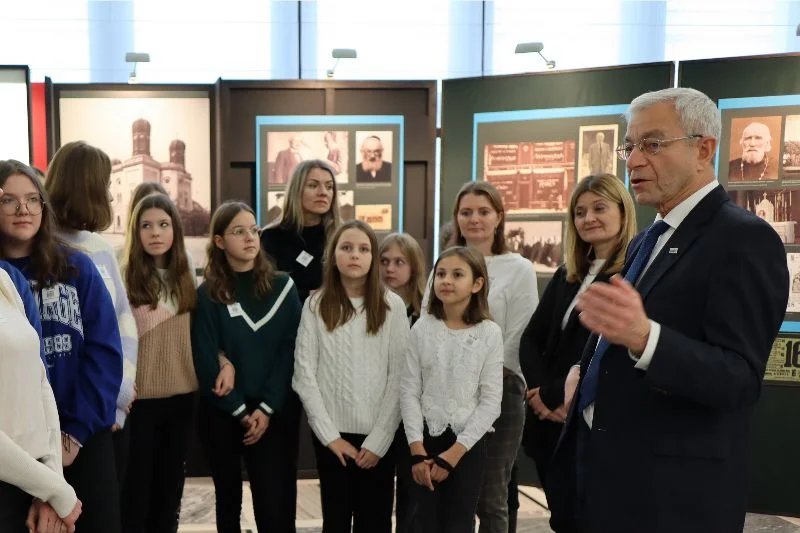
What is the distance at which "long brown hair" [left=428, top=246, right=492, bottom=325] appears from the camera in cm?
309

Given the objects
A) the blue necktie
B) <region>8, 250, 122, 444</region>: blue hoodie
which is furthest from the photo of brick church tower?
the blue necktie

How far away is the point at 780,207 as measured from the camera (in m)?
4.19

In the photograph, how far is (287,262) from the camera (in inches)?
147

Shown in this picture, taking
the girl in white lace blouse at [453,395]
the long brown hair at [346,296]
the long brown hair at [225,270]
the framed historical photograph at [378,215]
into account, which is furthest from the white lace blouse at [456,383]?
the framed historical photograph at [378,215]

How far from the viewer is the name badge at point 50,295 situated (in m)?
2.31

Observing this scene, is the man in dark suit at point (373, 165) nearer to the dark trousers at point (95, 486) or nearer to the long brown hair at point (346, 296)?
the long brown hair at point (346, 296)

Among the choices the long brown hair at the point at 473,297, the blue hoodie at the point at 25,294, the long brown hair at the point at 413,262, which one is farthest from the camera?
the long brown hair at the point at 413,262

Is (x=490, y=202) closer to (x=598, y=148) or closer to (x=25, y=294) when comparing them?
(x=598, y=148)

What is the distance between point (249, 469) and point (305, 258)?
1059 mm

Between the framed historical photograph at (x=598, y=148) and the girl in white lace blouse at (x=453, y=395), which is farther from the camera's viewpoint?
the framed historical photograph at (x=598, y=148)

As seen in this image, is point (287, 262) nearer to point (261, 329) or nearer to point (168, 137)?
point (261, 329)

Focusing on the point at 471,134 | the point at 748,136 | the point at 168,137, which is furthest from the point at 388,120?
the point at 748,136

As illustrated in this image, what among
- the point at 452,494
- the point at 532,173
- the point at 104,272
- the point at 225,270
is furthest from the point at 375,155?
the point at 452,494

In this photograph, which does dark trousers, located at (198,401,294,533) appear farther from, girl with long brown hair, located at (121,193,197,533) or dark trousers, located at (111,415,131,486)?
dark trousers, located at (111,415,131,486)
